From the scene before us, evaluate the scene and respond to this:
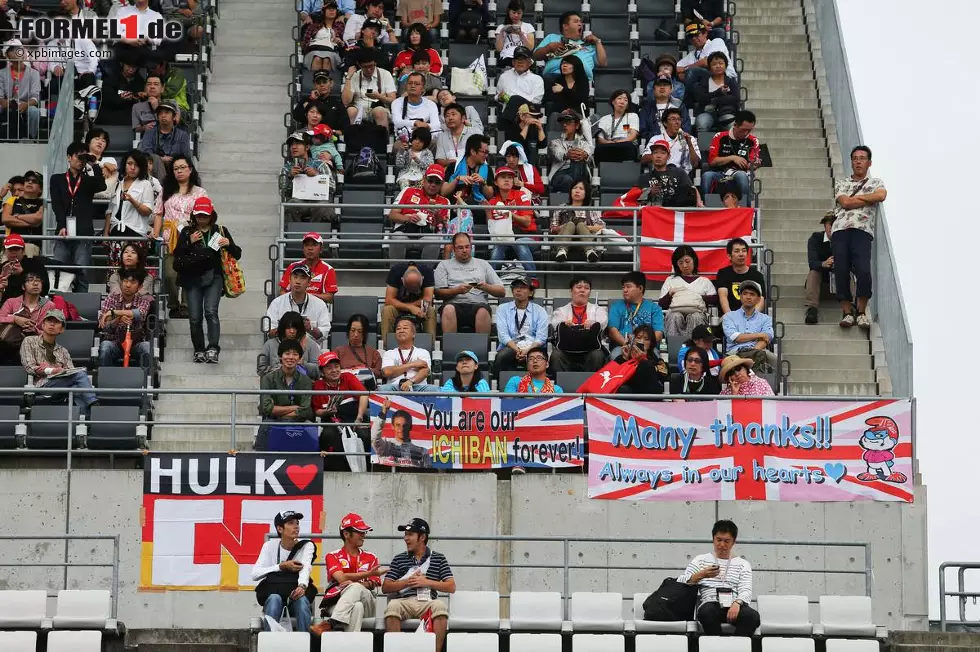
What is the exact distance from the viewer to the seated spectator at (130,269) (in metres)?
24.6

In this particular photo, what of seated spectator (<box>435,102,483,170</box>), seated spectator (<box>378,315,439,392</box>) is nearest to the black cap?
seated spectator (<box>378,315,439,392</box>)

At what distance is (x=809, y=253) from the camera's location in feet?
87.0

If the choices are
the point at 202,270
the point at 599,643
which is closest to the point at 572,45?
→ the point at 202,270

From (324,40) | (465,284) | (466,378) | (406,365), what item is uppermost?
(324,40)

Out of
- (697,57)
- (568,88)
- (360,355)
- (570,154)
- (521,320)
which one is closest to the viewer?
(360,355)

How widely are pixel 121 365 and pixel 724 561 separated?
700 centimetres

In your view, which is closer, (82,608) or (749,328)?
(82,608)

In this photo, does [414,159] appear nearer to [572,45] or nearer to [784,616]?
[572,45]

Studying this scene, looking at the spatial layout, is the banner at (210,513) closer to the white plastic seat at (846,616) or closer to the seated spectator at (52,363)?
the seated spectator at (52,363)

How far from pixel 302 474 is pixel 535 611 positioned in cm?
294

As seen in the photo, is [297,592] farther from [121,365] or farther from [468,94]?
[468,94]

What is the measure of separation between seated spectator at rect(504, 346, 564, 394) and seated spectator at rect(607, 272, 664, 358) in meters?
1.06

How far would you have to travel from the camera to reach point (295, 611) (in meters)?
20.7

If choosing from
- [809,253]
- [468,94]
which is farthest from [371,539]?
[468,94]
